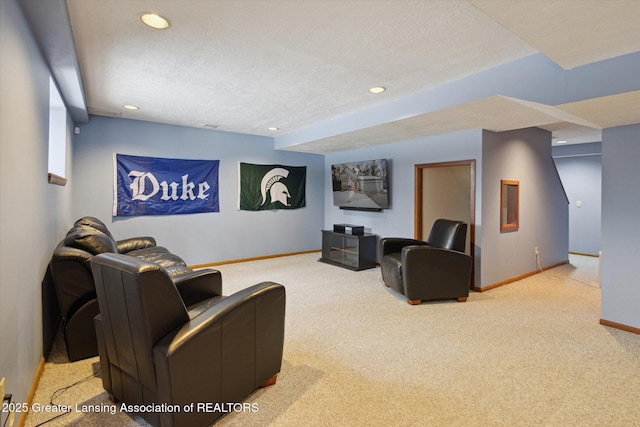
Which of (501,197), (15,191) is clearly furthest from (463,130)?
(15,191)

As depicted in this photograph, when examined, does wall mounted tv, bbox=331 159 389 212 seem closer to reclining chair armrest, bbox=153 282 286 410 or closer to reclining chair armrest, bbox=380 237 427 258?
reclining chair armrest, bbox=380 237 427 258

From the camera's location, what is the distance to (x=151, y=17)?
2107 mm

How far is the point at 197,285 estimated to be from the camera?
244 cm

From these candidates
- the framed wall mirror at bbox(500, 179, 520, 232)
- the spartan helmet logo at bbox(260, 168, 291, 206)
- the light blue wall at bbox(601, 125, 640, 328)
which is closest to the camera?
the light blue wall at bbox(601, 125, 640, 328)

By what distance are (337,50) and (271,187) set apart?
Answer: 4066 millimetres

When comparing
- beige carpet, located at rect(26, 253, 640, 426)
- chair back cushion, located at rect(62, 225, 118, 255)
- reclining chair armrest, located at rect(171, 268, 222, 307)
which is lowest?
beige carpet, located at rect(26, 253, 640, 426)

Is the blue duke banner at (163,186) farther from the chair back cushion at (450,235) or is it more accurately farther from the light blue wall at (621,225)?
the light blue wall at (621,225)

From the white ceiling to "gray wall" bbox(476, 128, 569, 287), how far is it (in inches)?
24.6

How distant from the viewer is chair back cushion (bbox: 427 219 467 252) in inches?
159

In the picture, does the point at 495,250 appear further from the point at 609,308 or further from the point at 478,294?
the point at 609,308

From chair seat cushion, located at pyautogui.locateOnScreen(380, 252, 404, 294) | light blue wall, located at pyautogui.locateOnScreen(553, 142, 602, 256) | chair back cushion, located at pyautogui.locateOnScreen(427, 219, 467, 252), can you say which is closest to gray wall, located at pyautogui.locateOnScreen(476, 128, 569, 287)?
chair back cushion, located at pyautogui.locateOnScreen(427, 219, 467, 252)

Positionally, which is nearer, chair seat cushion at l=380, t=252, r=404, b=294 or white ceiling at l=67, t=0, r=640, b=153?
white ceiling at l=67, t=0, r=640, b=153

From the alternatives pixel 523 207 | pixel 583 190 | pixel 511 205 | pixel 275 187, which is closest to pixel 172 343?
pixel 511 205

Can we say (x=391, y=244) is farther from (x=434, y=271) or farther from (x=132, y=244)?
(x=132, y=244)
